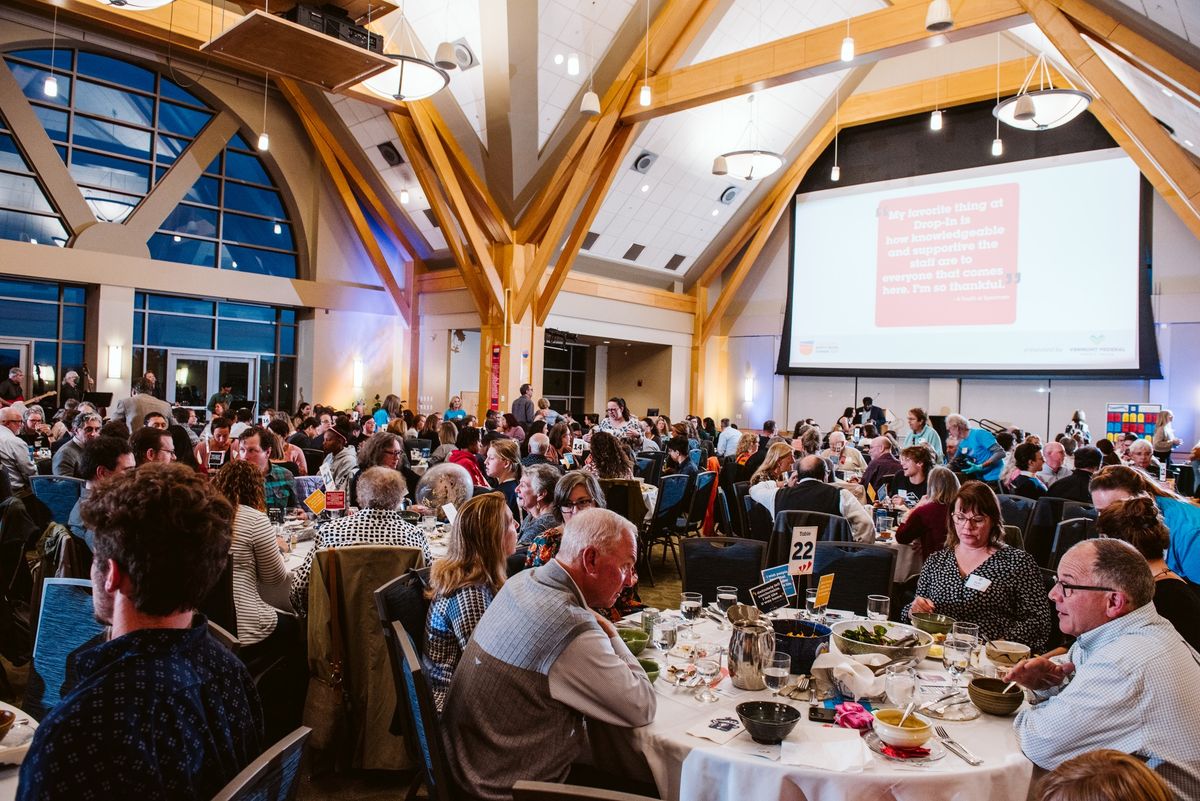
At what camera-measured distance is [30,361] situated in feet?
37.7

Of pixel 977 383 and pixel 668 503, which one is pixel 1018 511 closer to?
pixel 668 503

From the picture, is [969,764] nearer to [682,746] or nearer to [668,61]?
[682,746]

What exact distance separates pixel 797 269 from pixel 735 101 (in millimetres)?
4182

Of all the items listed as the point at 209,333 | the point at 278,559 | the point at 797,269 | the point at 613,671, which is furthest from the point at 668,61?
the point at 613,671

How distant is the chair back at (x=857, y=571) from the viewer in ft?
11.6

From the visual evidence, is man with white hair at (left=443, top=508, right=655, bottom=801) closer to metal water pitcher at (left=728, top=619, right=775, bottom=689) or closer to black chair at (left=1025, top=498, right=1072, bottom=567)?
metal water pitcher at (left=728, top=619, right=775, bottom=689)

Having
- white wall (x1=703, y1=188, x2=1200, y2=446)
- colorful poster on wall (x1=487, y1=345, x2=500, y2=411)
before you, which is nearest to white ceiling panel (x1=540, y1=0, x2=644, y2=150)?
colorful poster on wall (x1=487, y1=345, x2=500, y2=411)

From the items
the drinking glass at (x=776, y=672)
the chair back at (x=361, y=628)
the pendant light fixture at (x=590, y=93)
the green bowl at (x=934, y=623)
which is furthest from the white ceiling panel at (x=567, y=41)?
the drinking glass at (x=776, y=672)

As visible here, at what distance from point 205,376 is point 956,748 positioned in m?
13.9

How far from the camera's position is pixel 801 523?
4668mm

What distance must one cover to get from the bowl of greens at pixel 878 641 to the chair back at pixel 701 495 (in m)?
4.57

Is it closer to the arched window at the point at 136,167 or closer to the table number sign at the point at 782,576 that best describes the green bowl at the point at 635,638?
the table number sign at the point at 782,576

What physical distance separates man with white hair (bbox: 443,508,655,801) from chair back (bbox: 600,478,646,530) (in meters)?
3.79

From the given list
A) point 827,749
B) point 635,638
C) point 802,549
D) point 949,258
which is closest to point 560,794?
point 827,749
